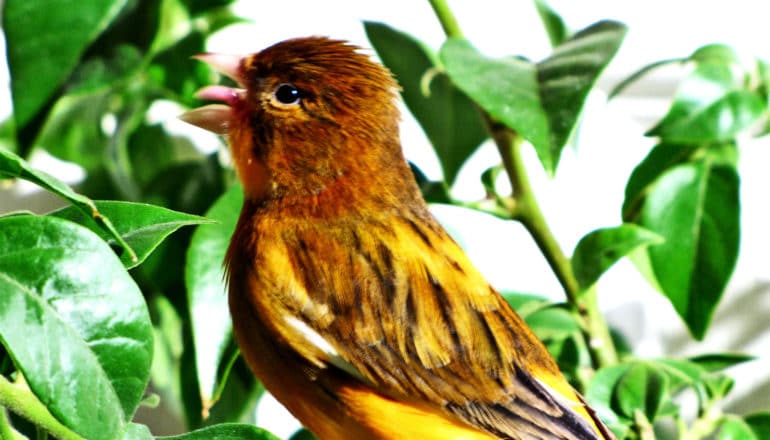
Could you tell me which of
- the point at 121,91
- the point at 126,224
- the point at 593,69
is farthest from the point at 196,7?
the point at 126,224

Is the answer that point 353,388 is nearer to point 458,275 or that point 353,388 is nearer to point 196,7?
point 458,275

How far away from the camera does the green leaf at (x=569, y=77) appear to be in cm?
81

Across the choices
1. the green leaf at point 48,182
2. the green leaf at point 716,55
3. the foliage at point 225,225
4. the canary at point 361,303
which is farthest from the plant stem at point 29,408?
the green leaf at point 716,55

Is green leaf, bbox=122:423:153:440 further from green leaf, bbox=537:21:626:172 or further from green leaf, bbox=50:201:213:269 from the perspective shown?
green leaf, bbox=537:21:626:172

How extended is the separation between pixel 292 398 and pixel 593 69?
0.38 m

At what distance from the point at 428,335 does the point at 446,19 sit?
39 cm

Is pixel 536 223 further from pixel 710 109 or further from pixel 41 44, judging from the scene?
pixel 41 44

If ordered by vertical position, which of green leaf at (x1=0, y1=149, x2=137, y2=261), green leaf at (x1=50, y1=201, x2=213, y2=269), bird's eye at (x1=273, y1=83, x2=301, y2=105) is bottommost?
green leaf at (x1=50, y1=201, x2=213, y2=269)

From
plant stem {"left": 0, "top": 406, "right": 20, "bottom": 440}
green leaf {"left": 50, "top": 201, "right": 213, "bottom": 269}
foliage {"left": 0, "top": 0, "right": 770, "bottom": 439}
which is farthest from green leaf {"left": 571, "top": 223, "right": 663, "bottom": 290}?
plant stem {"left": 0, "top": 406, "right": 20, "bottom": 440}

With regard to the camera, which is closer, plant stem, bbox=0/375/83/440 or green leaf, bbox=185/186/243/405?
plant stem, bbox=0/375/83/440

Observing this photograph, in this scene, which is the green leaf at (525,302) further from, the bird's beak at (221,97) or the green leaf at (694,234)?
the bird's beak at (221,97)

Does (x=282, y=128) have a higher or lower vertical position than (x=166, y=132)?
higher

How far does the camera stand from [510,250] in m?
1.59

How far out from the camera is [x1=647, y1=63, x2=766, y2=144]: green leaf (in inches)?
40.6
